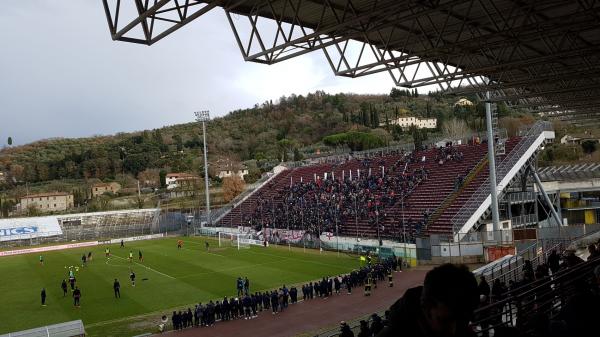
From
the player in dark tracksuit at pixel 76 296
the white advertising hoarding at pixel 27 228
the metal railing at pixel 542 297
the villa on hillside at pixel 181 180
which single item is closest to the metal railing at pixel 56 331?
the player in dark tracksuit at pixel 76 296

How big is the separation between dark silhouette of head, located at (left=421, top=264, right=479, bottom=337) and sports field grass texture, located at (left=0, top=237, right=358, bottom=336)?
19508 millimetres

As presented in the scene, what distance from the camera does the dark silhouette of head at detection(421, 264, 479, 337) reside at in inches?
91.0

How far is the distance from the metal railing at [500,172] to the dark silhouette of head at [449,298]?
31.4m

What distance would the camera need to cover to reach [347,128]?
486 ft

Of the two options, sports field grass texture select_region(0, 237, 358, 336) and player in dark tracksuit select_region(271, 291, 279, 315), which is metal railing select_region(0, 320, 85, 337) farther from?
player in dark tracksuit select_region(271, 291, 279, 315)

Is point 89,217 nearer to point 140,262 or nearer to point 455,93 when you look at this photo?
point 140,262

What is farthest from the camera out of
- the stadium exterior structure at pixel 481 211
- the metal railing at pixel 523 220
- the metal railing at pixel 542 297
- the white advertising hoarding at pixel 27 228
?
the white advertising hoarding at pixel 27 228

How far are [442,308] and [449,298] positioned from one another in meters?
0.06

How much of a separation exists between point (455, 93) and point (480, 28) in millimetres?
3511

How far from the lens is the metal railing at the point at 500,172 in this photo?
110 ft

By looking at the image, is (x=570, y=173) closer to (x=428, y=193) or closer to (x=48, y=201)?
(x=428, y=193)

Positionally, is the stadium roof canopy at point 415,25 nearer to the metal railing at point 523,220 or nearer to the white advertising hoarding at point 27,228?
the metal railing at point 523,220

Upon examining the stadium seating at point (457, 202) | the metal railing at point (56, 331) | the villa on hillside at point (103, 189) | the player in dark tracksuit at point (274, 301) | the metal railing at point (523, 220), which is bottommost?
the player in dark tracksuit at point (274, 301)

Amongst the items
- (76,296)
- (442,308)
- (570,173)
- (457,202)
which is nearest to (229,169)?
(570,173)
